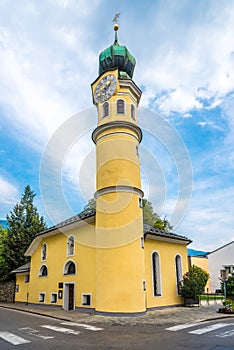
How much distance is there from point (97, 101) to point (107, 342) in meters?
16.2

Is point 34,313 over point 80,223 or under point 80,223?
under

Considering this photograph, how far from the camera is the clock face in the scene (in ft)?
65.0

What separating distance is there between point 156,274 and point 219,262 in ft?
69.0

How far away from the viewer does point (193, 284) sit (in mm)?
19172

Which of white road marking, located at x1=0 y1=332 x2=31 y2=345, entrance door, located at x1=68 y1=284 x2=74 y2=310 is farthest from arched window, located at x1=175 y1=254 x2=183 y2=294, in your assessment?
white road marking, located at x1=0 y1=332 x2=31 y2=345

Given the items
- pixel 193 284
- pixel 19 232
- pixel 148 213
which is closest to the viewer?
pixel 193 284

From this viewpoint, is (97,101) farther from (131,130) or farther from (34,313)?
(34,313)

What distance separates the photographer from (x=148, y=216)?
38312 mm

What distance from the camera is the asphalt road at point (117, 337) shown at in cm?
825

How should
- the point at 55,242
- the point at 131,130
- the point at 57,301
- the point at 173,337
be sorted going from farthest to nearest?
1. the point at 55,242
2. the point at 57,301
3. the point at 131,130
4. the point at 173,337

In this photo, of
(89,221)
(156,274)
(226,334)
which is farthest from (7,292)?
(226,334)

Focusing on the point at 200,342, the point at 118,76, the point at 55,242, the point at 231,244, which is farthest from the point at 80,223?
the point at 231,244

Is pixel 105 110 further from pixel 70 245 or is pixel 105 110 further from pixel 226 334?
pixel 226 334

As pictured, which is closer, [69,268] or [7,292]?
[69,268]
